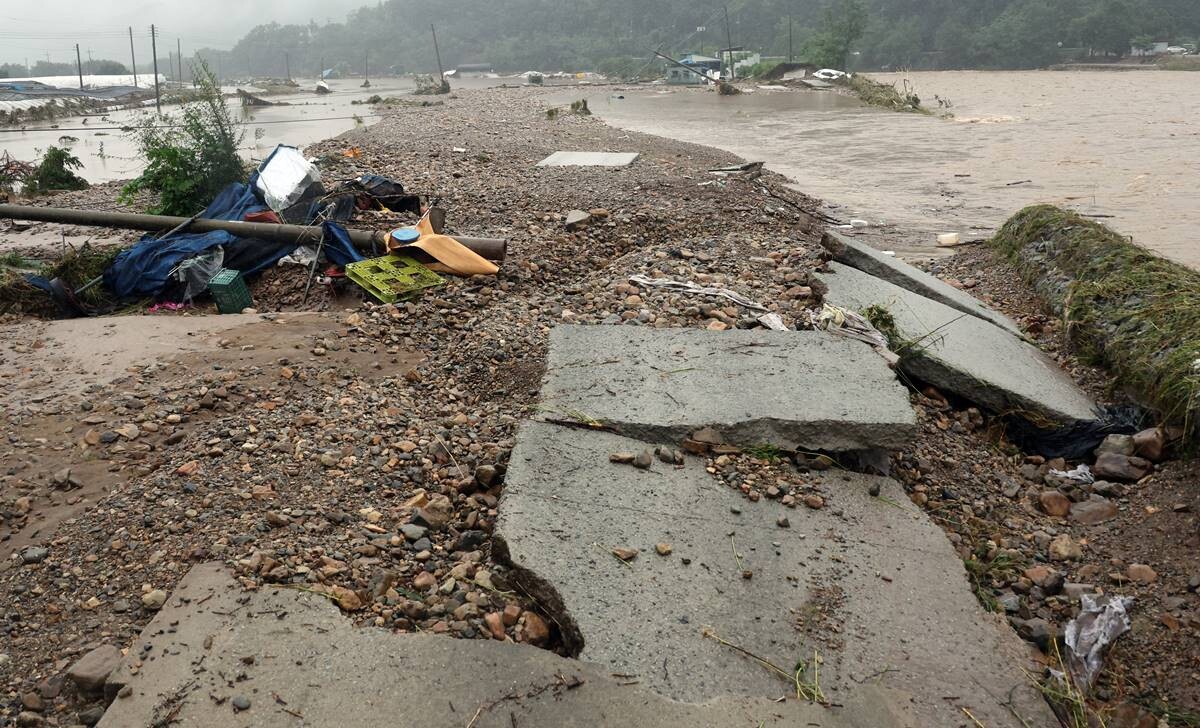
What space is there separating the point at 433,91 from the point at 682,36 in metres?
41.9

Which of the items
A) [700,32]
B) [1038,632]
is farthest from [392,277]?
[700,32]

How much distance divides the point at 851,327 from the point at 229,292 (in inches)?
142

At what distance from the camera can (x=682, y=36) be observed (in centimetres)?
7275

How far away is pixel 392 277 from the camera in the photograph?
532 centimetres

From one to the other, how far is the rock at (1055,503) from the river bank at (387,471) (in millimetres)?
38

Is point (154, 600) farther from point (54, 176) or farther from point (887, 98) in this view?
point (887, 98)

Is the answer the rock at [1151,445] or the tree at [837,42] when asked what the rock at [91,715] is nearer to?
the rock at [1151,445]

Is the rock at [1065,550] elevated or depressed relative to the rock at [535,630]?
depressed

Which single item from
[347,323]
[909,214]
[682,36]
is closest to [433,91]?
[909,214]

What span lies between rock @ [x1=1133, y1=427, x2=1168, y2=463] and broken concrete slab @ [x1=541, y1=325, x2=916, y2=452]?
1.02 metres

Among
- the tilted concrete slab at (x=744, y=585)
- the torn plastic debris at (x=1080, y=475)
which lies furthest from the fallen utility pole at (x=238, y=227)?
the torn plastic debris at (x=1080, y=475)

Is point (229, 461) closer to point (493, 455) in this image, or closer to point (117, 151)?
point (493, 455)

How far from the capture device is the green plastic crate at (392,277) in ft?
16.9

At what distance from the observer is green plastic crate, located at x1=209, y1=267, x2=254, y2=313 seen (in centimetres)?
541
